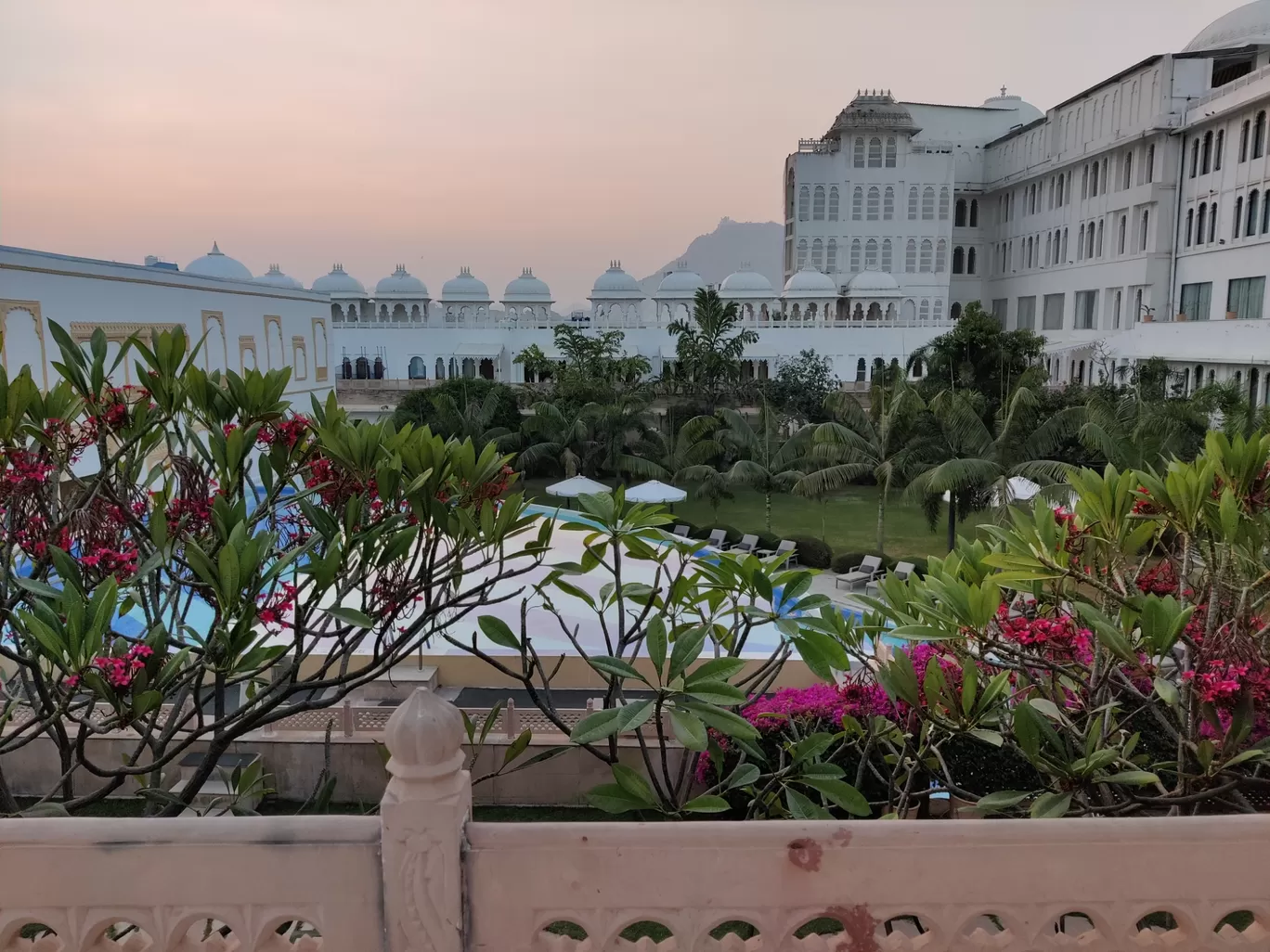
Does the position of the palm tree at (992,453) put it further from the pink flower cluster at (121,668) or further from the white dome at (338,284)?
the white dome at (338,284)

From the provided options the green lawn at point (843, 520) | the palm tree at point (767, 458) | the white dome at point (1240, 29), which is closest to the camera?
the palm tree at point (767, 458)

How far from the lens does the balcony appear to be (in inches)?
69.9

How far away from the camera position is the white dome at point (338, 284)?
33438 mm

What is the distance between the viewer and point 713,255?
149500mm

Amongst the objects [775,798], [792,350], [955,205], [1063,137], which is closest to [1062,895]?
[775,798]

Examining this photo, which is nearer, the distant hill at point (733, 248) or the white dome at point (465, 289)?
the white dome at point (465, 289)

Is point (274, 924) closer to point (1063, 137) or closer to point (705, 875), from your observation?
point (705, 875)

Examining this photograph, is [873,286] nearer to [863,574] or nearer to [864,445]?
[864,445]

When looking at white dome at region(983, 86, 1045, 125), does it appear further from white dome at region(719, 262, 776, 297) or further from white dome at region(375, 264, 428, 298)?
white dome at region(375, 264, 428, 298)

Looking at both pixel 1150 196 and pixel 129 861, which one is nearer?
pixel 129 861

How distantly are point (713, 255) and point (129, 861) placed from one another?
6023 inches

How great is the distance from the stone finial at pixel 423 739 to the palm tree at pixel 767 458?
13.3m

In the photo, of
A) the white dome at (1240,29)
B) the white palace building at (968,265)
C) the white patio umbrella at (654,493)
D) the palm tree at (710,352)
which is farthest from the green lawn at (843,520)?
the white dome at (1240,29)

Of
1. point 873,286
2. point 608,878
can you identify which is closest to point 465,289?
point 873,286
